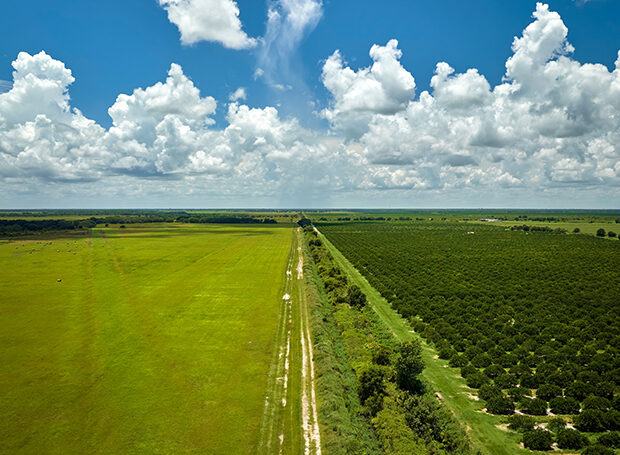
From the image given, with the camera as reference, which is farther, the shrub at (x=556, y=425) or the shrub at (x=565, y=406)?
the shrub at (x=565, y=406)

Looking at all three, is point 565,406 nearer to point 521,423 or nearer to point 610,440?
point 610,440

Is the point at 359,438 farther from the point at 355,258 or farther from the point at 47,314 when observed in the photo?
the point at 355,258

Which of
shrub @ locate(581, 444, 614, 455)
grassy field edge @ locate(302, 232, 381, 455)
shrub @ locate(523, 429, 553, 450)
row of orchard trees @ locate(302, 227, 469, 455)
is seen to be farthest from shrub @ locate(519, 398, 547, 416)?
grassy field edge @ locate(302, 232, 381, 455)

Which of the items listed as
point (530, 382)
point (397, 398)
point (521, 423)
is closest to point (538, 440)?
point (521, 423)

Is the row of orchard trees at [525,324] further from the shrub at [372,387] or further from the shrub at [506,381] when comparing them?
the shrub at [372,387]

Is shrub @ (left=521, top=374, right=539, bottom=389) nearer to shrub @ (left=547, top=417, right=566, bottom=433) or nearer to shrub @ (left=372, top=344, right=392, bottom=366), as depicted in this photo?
shrub @ (left=547, top=417, right=566, bottom=433)

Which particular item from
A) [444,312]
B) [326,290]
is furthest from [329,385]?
[326,290]

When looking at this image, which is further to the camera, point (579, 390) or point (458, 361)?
point (458, 361)

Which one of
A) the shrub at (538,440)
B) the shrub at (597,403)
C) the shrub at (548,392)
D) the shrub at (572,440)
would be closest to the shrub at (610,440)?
the shrub at (572,440)
